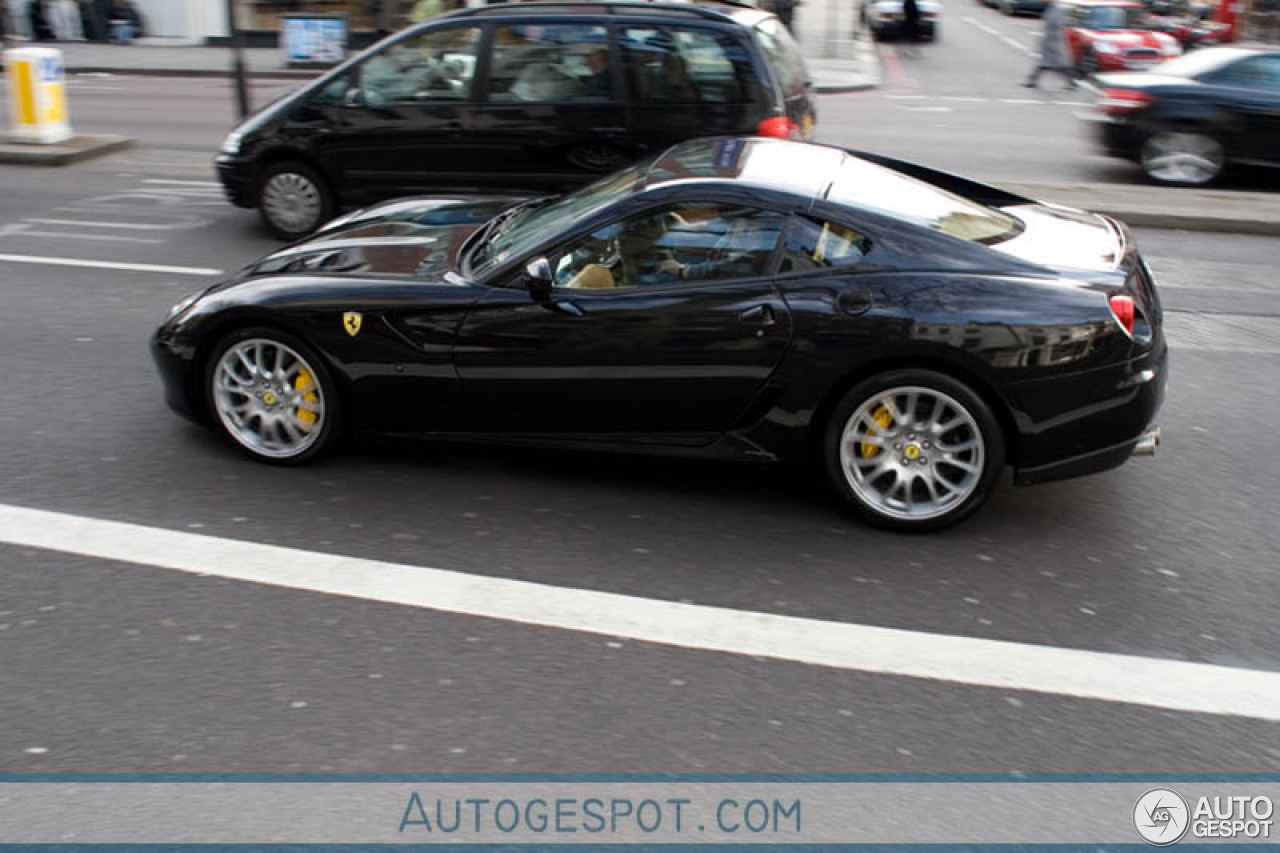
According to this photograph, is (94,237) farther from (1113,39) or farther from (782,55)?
(1113,39)

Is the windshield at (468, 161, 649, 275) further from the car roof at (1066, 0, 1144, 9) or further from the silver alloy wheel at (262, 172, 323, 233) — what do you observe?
the car roof at (1066, 0, 1144, 9)

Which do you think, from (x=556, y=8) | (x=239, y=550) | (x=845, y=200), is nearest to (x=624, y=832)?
(x=239, y=550)

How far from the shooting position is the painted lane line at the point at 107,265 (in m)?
8.97

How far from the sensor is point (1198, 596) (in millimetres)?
4613

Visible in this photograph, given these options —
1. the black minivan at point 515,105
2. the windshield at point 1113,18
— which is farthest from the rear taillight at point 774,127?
the windshield at point 1113,18

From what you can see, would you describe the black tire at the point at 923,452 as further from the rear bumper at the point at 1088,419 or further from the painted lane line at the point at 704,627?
the painted lane line at the point at 704,627

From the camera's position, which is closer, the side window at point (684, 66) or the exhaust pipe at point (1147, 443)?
the exhaust pipe at point (1147, 443)

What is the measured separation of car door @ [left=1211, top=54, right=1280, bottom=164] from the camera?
1226 cm

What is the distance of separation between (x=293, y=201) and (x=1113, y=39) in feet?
62.9

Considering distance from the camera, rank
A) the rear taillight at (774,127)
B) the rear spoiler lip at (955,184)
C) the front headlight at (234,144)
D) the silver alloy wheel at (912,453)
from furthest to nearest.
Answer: the front headlight at (234,144) < the rear taillight at (774,127) < the rear spoiler lip at (955,184) < the silver alloy wheel at (912,453)

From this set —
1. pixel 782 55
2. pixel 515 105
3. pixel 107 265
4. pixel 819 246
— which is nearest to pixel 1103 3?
pixel 782 55

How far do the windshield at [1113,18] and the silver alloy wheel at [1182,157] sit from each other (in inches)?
591

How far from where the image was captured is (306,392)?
5535 mm

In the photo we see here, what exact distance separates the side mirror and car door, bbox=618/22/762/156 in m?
4.33
